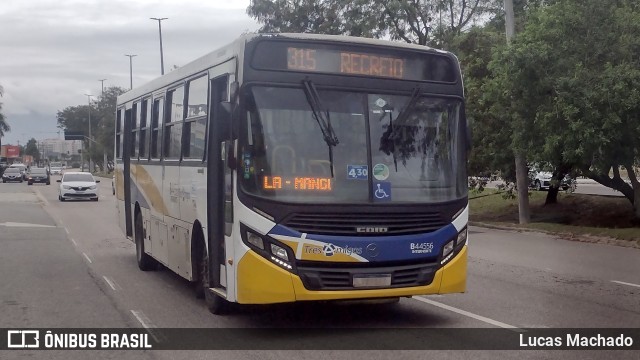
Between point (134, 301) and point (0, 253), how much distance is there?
7746 mm

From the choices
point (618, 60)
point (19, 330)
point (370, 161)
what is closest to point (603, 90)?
point (618, 60)

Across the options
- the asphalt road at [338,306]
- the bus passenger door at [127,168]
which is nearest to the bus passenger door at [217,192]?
the asphalt road at [338,306]

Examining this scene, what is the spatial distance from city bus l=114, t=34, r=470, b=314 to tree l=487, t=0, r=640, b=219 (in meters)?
12.0

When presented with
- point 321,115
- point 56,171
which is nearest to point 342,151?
point 321,115

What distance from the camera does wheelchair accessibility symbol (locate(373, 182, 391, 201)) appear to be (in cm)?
891

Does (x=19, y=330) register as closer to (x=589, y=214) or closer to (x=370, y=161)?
(x=370, y=161)

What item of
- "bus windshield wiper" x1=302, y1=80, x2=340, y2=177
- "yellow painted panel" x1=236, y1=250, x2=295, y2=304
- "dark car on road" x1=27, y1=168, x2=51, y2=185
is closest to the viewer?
"yellow painted panel" x1=236, y1=250, x2=295, y2=304

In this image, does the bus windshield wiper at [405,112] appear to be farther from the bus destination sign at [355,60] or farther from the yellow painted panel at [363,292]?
the yellow painted panel at [363,292]

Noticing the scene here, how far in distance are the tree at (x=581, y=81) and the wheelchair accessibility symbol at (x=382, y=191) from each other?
1289cm

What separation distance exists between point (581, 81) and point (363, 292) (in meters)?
14.1

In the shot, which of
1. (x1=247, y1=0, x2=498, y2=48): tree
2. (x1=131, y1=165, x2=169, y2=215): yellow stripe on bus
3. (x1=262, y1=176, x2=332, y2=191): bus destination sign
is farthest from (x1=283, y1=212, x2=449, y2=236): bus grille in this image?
(x1=247, y1=0, x2=498, y2=48): tree

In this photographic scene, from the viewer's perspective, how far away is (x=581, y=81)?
21031mm

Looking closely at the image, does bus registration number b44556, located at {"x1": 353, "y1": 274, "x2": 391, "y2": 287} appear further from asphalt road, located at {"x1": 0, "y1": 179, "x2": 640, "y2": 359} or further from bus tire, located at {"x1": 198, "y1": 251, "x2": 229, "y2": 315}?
bus tire, located at {"x1": 198, "y1": 251, "x2": 229, "y2": 315}

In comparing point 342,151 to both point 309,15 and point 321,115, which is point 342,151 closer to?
point 321,115
